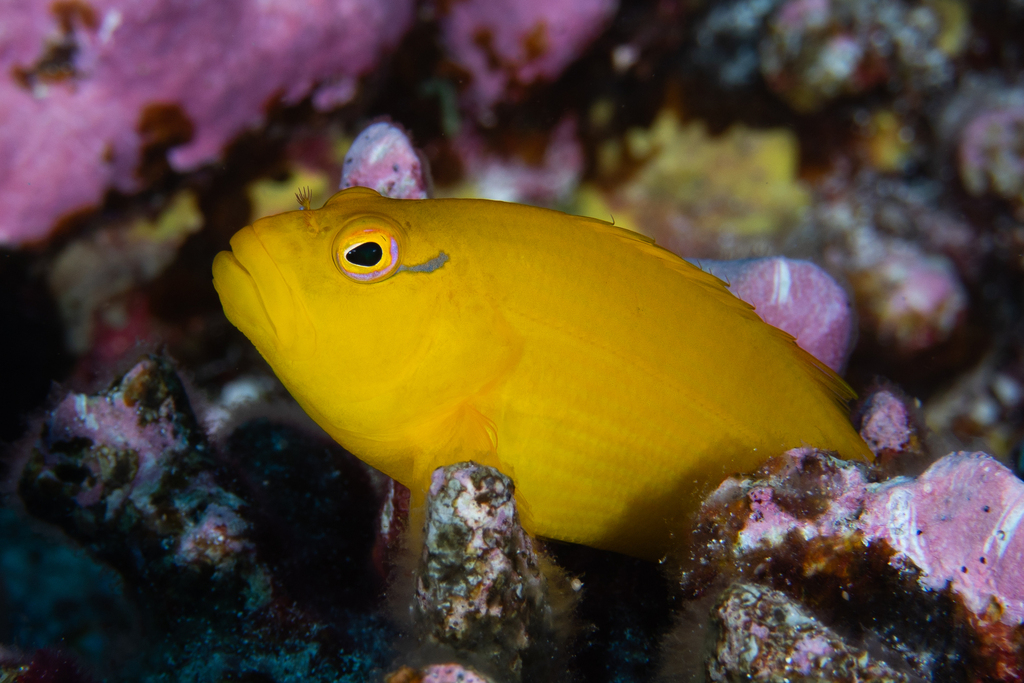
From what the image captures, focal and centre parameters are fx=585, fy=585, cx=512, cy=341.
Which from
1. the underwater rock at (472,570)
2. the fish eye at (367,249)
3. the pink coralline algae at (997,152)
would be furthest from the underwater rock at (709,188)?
the underwater rock at (472,570)

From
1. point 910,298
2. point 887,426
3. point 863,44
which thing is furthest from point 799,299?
point 863,44

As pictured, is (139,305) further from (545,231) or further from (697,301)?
(697,301)

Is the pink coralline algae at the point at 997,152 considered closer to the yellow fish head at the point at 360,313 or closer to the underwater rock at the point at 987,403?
the underwater rock at the point at 987,403

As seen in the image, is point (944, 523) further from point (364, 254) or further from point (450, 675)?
point (364, 254)

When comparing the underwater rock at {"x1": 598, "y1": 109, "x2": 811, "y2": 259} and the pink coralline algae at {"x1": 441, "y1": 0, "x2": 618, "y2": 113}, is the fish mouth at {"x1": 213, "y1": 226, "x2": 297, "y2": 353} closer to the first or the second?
the pink coralline algae at {"x1": 441, "y1": 0, "x2": 618, "y2": 113}

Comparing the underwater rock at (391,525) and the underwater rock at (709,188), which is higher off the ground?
the underwater rock at (709,188)

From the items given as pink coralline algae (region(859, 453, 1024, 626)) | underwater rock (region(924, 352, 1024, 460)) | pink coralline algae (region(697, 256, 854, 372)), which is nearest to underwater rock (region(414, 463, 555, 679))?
pink coralline algae (region(859, 453, 1024, 626))

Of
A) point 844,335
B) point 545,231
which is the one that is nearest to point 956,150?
point 844,335
